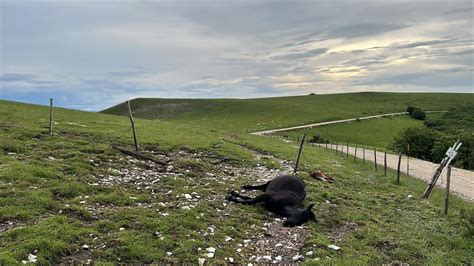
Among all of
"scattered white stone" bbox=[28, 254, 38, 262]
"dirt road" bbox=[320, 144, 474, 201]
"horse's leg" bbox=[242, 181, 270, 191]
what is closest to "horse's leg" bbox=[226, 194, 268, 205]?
"horse's leg" bbox=[242, 181, 270, 191]

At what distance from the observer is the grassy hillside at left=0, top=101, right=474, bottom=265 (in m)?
9.64

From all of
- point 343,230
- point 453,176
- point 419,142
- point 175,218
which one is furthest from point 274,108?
point 175,218

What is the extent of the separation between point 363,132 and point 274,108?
41.8 metres

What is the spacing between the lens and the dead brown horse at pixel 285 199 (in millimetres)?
13227

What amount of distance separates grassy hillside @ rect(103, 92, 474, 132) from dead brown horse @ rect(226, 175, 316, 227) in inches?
2888

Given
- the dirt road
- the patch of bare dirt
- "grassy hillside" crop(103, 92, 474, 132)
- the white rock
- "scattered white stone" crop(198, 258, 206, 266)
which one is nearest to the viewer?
"scattered white stone" crop(198, 258, 206, 266)

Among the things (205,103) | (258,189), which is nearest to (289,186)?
(258,189)

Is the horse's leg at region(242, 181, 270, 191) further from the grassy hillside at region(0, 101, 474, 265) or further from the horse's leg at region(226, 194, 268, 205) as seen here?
the horse's leg at region(226, 194, 268, 205)

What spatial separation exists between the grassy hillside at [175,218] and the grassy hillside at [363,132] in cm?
5734

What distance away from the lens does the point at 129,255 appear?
9211 mm

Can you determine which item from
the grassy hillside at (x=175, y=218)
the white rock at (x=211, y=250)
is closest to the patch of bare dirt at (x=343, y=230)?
the grassy hillside at (x=175, y=218)

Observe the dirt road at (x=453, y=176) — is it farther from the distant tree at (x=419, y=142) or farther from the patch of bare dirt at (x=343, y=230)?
the distant tree at (x=419, y=142)

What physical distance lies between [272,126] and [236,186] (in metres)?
76.1

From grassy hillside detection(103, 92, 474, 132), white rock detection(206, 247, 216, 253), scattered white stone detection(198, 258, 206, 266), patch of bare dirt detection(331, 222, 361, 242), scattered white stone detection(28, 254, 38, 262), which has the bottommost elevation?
patch of bare dirt detection(331, 222, 361, 242)
